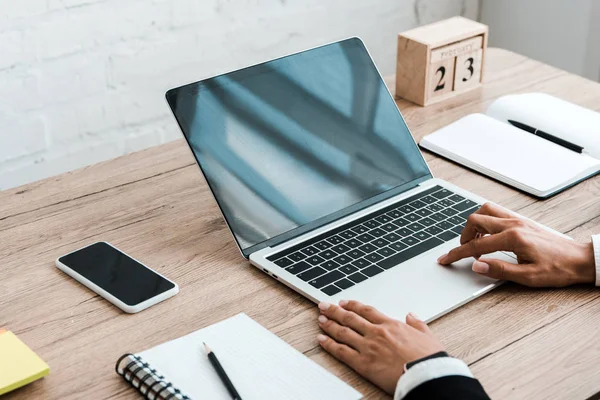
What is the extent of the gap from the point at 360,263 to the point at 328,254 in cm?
5

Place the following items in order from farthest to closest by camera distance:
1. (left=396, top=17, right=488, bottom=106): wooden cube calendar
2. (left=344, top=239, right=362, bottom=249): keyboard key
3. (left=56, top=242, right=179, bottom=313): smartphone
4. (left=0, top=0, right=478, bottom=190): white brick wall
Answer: (left=0, top=0, right=478, bottom=190): white brick wall, (left=396, top=17, right=488, bottom=106): wooden cube calendar, (left=344, top=239, right=362, bottom=249): keyboard key, (left=56, top=242, right=179, bottom=313): smartphone

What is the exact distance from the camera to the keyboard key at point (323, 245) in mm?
1202

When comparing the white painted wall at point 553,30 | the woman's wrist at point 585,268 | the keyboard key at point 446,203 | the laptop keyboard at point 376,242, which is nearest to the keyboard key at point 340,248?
the laptop keyboard at point 376,242

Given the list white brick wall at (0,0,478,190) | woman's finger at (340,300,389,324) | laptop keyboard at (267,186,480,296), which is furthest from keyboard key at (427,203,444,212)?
white brick wall at (0,0,478,190)

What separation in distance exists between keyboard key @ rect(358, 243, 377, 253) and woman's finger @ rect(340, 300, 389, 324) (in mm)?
145

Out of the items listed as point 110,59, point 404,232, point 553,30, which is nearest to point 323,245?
point 404,232

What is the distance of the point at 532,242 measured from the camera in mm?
1145

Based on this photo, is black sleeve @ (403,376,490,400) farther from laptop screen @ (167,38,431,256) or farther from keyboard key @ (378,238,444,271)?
laptop screen @ (167,38,431,256)

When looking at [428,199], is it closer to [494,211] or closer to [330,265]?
[494,211]

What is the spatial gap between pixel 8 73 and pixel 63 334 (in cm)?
131

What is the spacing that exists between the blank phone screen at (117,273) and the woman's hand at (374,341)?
24cm

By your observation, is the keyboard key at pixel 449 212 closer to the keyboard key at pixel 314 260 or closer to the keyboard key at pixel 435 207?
the keyboard key at pixel 435 207

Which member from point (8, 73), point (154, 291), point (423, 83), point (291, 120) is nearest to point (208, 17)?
point (8, 73)

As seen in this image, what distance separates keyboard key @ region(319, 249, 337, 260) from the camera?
118cm
